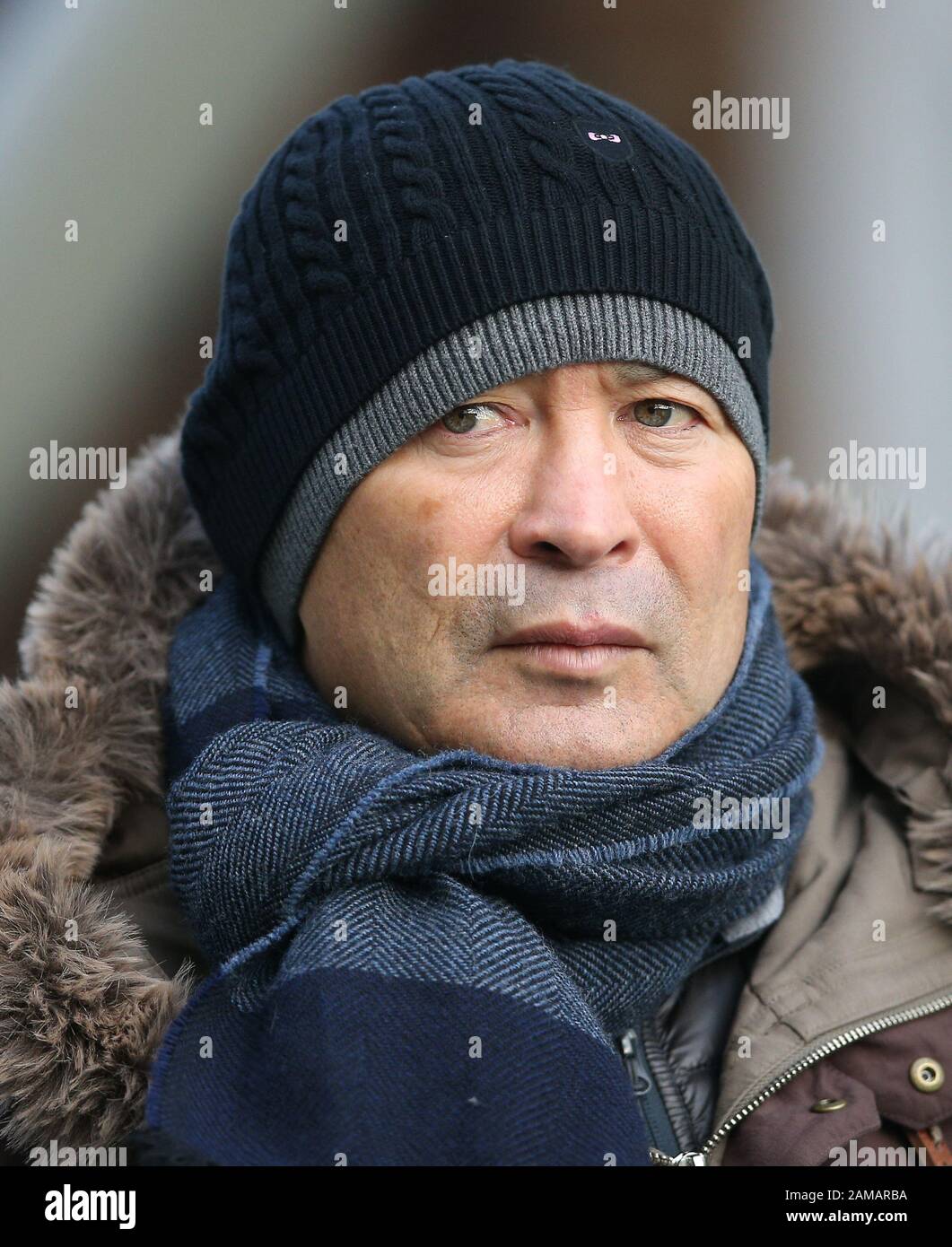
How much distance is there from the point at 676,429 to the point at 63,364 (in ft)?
7.81

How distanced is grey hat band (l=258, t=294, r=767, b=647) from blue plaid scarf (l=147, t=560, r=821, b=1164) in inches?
12.9

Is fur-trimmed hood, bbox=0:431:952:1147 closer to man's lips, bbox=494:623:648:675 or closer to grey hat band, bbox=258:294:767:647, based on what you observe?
grey hat band, bbox=258:294:767:647

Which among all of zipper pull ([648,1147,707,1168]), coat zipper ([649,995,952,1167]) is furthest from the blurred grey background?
zipper pull ([648,1147,707,1168])

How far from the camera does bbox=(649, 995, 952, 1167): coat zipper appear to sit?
5.96 ft

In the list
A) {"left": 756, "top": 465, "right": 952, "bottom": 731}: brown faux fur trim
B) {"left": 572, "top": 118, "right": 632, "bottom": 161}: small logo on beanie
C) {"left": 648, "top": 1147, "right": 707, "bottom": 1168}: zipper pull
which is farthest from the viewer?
{"left": 756, "top": 465, "right": 952, "bottom": 731}: brown faux fur trim

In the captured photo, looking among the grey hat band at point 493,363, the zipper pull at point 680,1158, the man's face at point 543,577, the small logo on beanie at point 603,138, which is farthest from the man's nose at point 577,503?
the zipper pull at point 680,1158

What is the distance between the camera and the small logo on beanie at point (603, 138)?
203 cm

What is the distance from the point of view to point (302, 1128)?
1532 mm

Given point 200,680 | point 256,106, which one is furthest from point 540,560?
point 256,106

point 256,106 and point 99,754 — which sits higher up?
point 256,106

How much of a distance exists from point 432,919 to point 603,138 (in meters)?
1.28

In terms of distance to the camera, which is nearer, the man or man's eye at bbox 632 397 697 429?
the man
